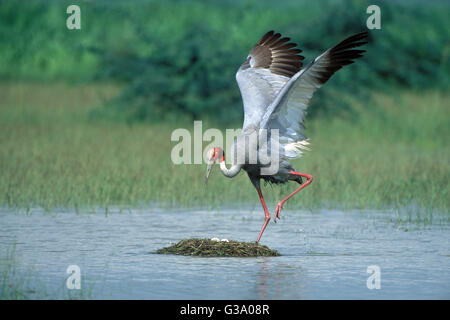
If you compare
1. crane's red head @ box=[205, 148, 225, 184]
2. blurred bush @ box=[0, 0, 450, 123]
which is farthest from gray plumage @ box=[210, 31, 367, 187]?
blurred bush @ box=[0, 0, 450, 123]

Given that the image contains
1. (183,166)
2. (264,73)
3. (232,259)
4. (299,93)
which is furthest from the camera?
(183,166)

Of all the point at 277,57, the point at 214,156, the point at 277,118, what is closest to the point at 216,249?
the point at 214,156

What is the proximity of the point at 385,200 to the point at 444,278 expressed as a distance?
12.2ft

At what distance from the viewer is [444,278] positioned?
A: 21.5 ft

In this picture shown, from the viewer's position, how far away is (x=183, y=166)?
12.2 m

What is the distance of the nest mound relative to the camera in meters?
7.41

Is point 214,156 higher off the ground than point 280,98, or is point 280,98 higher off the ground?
point 280,98

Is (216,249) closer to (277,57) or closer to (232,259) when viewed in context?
(232,259)

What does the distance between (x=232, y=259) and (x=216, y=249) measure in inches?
8.0

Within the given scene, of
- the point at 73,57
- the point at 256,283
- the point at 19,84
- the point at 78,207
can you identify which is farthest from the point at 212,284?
the point at 73,57

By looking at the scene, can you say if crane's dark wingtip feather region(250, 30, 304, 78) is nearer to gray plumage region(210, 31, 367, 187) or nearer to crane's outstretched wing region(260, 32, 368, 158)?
gray plumage region(210, 31, 367, 187)

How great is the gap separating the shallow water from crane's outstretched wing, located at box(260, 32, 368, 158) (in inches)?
39.1

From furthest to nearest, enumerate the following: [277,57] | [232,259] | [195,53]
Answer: [195,53] < [277,57] < [232,259]
